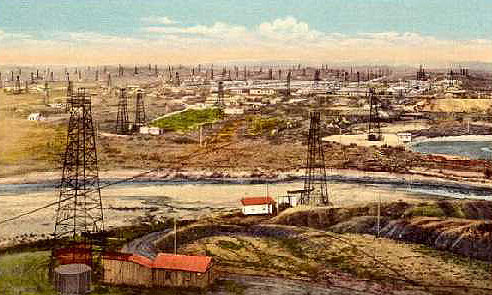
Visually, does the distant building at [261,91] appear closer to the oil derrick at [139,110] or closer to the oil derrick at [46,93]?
the oil derrick at [139,110]

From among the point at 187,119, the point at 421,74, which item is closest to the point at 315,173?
the point at 187,119

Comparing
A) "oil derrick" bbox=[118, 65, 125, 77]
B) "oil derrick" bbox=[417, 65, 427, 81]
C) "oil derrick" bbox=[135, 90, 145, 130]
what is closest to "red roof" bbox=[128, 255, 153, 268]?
"oil derrick" bbox=[135, 90, 145, 130]

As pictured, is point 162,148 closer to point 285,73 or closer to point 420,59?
point 285,73

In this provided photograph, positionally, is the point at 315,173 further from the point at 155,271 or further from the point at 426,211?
the point at 155,271

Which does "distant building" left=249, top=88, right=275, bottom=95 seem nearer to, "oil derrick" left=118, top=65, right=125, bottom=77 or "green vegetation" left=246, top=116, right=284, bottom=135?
"green vegetation" left=246, top=116, right=284, bottom=135

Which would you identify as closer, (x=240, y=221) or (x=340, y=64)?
(x=240, y=221)

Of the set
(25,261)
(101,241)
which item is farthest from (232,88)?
(25,261)
